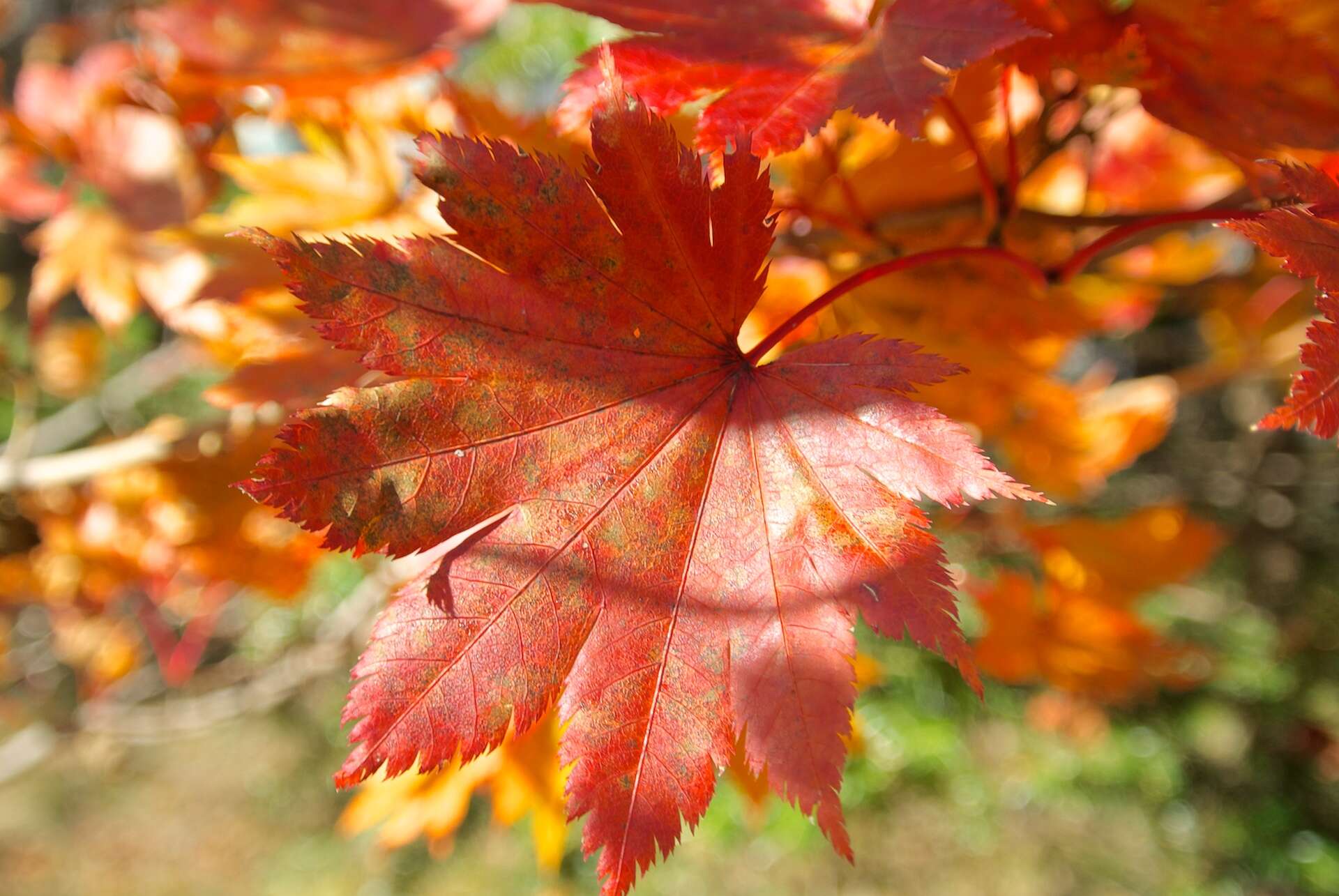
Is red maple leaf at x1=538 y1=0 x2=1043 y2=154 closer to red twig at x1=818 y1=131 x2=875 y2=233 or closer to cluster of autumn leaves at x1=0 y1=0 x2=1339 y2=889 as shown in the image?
cluster of autumn leaves at x1=0 y1=0 x2=1339 y2=889

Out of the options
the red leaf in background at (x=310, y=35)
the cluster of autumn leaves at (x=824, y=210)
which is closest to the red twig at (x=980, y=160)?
the cluster of autumn leaves at (x=824, y=210)

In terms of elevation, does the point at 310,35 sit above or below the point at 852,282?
above

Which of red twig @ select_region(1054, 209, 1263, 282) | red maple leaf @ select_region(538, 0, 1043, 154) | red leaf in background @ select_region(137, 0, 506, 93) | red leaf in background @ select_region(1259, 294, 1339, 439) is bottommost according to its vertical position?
red twig @ select_region(1054, 209, 1263, 282)

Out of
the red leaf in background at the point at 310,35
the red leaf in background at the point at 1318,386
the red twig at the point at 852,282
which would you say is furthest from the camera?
the red leaf in background at the point at 310,35

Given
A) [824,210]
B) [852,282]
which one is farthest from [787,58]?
[824,210]

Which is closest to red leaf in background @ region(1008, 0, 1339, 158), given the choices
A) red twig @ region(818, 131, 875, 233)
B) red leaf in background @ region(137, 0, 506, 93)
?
red twig @ region(818, 131, 875, 233)

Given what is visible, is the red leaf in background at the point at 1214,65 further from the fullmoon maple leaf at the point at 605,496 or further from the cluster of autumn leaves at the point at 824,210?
the fullmoon maple leaf at the point at 605,496

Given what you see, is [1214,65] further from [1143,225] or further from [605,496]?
[605,496]
